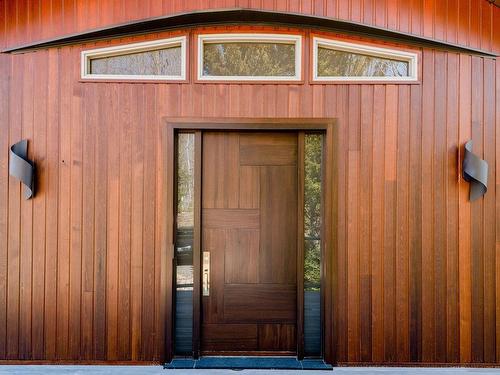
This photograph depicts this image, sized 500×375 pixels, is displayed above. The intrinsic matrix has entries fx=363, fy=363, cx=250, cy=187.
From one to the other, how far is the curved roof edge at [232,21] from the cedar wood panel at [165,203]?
0.10m

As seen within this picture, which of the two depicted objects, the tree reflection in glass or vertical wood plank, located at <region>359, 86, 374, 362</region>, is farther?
the tree reflection in glass

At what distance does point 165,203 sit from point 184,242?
419 mm

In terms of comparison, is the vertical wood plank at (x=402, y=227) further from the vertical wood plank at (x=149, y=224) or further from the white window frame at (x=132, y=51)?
the vertical wood plank at (x=149, y=224)

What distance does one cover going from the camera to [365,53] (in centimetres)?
337

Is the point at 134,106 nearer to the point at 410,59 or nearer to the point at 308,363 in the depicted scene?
the point at 410,59

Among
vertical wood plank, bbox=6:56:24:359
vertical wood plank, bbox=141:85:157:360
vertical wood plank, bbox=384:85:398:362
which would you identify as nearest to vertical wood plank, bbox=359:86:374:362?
vertical wood plank, bbox=384:85:398:362

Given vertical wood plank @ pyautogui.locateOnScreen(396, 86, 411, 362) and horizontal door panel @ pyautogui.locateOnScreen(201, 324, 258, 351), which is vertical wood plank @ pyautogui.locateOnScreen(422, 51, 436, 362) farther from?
horizontal door panel @ pyautogui.locateOnScreen(201, 324, 258, 351)

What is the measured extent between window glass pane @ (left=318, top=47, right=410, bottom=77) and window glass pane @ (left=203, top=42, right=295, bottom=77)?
30 cm

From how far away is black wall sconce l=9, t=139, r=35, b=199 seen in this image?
3150 mm

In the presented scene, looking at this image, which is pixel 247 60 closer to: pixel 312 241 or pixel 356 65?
pixel 356 65

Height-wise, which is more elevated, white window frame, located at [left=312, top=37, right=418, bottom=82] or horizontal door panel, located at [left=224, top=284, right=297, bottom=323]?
white window frame, located at [left=312, top=37, right=418, bottom=82]

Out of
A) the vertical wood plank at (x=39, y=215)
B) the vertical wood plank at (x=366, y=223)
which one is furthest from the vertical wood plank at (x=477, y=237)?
the vertical wood plank at (x=39, y=215)

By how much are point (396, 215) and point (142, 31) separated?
2859mm

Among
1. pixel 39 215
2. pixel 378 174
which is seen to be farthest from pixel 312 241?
pixel 39 215
